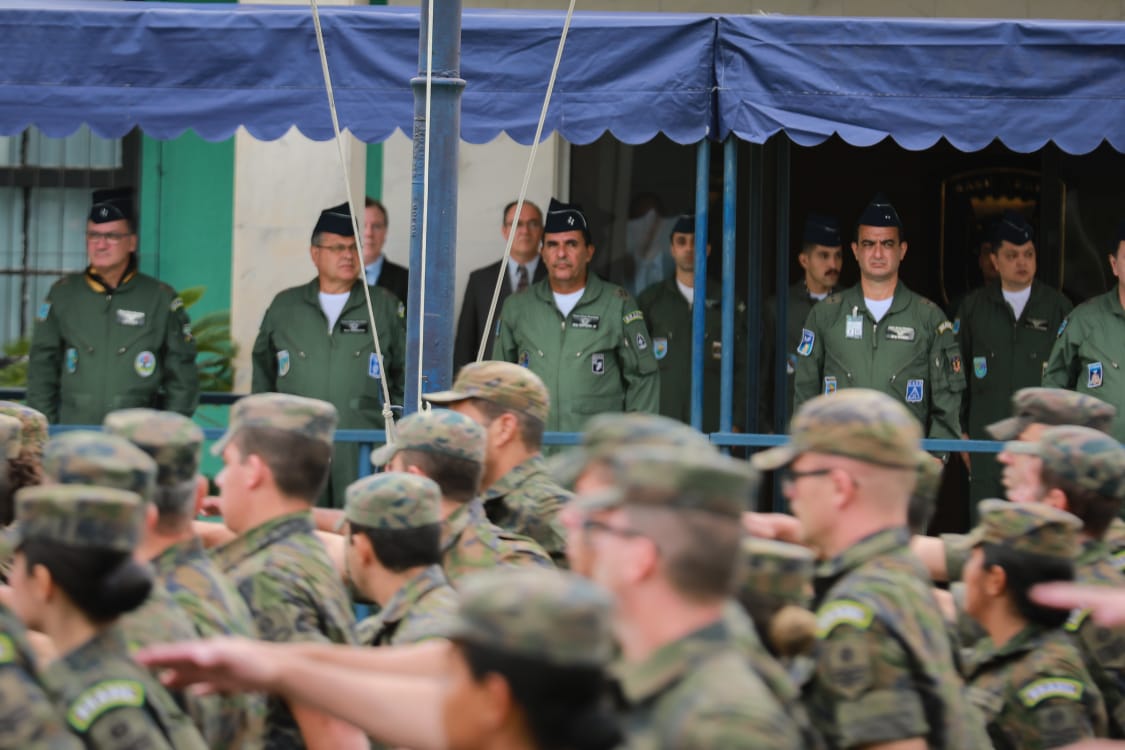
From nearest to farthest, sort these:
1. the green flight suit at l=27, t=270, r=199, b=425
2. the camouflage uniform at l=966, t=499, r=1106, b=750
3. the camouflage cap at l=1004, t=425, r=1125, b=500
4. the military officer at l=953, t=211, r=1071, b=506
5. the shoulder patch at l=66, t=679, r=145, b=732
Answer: the shoulder patch at l=66, t=679, r=145, b=732 → the camouflage uniform at l=966, t=499, r=1106, b=750 → the camouflage cap at l=1004, t=425, r=1125, b=500 → the green flight suit at l=27, t=270, r=199, b=425 → the military officer at l=953, t=211, r=1071, b=506

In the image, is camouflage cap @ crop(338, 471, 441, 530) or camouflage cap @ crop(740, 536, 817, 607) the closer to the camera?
camouflage cap @ crop(740, 536, 817, 607)

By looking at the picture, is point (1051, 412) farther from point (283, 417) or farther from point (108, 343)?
point (108, 343)

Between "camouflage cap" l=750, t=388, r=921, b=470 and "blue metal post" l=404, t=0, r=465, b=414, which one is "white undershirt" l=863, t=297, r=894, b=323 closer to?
"blue metal post" l=404, t=0, r=465, b=414

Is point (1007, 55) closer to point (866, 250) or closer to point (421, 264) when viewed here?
point (866, 250)

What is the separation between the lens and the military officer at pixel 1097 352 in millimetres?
8172

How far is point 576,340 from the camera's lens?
27.9ft

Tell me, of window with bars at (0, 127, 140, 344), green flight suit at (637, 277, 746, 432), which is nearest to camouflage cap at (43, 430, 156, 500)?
green flight suit at (637, 277, 746, 432)

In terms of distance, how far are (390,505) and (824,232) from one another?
595 cm

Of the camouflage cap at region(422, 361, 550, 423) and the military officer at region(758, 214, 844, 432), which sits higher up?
the military officer at region(758, 214, 844, 432)

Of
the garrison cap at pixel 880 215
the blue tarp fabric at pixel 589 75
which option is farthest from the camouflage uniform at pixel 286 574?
the garrison cap at pixel 880 215

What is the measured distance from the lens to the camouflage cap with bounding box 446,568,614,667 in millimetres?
2377

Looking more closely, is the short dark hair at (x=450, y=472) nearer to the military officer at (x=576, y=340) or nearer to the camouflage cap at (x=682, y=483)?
the camouflage cap at (x=682, y=483)

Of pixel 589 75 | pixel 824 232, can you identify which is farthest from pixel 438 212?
pixel 824 232

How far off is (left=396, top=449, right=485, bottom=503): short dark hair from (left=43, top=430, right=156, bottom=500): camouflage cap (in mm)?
1329
